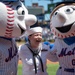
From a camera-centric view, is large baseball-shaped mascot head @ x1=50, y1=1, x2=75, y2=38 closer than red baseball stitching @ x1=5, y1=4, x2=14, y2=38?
No

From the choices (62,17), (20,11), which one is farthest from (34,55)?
(20,11)

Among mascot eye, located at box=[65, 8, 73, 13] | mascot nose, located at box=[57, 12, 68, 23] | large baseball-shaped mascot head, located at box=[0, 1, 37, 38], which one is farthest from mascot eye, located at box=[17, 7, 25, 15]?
mascot eye, located at box=[65, 8, 73, 13]

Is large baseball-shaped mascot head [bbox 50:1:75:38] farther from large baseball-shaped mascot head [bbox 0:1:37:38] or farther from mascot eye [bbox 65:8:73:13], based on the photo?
large baseball-shaped mascot head [bbox 0:1:37:38]

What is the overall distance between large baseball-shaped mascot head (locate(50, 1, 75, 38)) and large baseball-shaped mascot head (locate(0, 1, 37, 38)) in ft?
1.78

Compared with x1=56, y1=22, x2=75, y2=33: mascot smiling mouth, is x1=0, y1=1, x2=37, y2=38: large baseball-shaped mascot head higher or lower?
higher

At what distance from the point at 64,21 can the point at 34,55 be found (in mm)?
838

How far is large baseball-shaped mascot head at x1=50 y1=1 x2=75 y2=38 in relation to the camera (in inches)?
155

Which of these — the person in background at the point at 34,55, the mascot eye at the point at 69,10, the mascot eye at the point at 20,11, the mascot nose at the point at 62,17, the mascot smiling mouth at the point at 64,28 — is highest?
the mascot eye at the point at 20,11

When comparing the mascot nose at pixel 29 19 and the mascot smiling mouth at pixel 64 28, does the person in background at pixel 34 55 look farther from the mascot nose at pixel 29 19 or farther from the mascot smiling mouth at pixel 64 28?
the mascot nose at pixel 29 19

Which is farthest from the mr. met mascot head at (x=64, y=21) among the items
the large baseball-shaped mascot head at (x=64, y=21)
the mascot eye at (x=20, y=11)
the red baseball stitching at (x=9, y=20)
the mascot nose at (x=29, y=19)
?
the red baseball stitching at (x=9, y=20)

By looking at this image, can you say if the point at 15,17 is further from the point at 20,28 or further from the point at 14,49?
the point at 14,49

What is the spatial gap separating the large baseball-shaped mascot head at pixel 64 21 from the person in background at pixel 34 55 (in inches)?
16.0

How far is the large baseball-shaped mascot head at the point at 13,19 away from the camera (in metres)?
3.42

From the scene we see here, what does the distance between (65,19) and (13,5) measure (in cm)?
83
